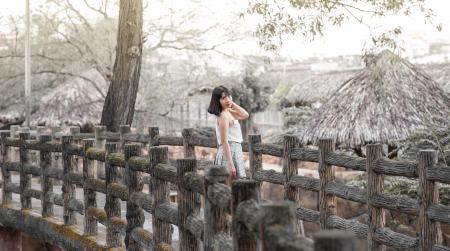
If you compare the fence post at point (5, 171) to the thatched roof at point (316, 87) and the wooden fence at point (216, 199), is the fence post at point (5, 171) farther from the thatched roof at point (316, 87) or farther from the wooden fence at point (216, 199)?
the thatched roof at point (316, 87)

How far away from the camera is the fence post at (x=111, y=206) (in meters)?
8.76

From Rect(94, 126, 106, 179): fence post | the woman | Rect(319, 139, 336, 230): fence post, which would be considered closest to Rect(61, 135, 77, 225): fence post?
the woman

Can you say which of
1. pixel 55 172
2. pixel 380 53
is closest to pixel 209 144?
pixel 55 172

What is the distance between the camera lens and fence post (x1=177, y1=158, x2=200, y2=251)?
659 cm

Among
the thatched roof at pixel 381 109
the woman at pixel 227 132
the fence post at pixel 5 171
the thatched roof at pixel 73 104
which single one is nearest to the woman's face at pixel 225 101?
the woman at pixel 227 132

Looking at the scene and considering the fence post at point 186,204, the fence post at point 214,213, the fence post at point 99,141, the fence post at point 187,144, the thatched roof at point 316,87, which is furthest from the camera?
the thatched roof at point 316,87

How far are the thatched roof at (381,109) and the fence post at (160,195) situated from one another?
1065 cm

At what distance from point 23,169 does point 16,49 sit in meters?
18.9

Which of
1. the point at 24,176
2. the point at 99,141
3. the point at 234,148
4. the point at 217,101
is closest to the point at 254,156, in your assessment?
the point at 234,148

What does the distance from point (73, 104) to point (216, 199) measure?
27978 millimetres

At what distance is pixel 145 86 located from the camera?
3161 cm

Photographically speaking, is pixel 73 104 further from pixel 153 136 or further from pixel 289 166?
pixel 289 166

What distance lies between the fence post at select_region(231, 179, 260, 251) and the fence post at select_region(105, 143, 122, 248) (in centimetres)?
398

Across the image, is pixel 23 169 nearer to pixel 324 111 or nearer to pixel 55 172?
pixel 55 172
